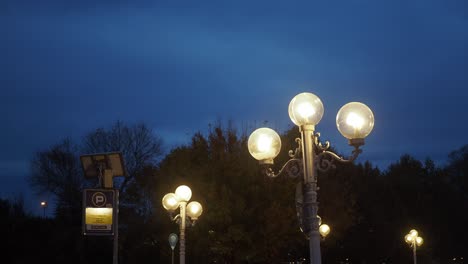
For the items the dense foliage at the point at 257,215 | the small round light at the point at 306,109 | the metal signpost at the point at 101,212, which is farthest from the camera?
the dense foliage at the point at 257,215

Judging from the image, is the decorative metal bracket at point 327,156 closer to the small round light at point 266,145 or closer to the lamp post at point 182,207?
the small round light at point 266,145

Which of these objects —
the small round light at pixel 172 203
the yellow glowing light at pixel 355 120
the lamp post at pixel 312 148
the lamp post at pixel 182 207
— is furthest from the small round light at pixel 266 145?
the small round light at pixel 172 203

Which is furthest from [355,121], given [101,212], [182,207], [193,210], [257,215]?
[257,215]

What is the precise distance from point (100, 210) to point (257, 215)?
18782 mm

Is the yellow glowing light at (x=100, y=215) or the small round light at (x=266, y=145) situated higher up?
the small round light at (x=266, y=145)

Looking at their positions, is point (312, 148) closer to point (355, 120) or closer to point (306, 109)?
point (306, 109)

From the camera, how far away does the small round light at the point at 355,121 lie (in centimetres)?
786

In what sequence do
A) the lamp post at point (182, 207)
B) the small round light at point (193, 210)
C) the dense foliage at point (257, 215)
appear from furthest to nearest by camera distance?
the dense foliage at point (257, 215), the small round light at point (193, 210), the lamp post at point (182, 207)

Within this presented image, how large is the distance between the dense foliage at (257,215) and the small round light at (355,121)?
808 inches

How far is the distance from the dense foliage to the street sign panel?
17.6 m

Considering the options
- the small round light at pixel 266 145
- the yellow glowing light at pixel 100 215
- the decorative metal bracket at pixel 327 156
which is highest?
the small round light at pixel 266 145

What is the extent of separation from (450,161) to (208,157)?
48.5m

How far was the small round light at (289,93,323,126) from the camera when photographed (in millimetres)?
8062

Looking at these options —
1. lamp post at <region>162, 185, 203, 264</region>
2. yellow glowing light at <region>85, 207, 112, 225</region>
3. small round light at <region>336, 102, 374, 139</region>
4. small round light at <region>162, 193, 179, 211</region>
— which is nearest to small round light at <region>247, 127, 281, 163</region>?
small round light at <region>336, 102, 374, 139</region>
